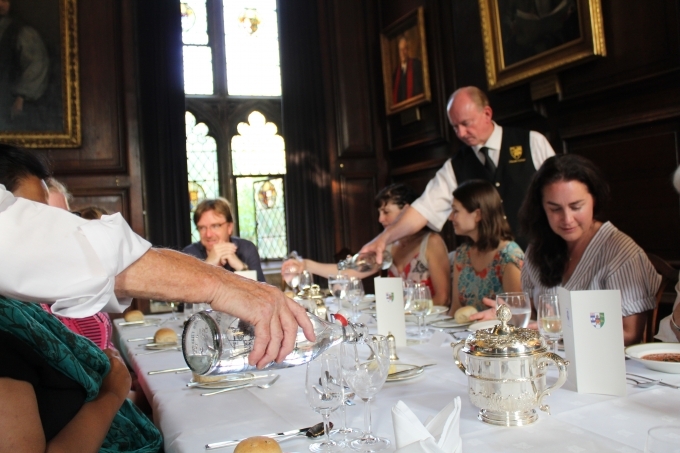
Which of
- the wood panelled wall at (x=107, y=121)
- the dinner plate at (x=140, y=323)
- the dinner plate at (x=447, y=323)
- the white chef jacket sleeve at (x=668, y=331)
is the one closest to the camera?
the white chef jacket sleeve at (x=668, y=331)

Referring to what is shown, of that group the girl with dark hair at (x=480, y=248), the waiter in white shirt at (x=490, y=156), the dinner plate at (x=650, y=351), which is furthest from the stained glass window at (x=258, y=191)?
the dinner plate at (x=650, y=351)

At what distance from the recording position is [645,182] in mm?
3898

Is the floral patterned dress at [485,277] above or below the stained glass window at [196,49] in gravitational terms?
below

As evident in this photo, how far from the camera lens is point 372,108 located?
22.3 feet

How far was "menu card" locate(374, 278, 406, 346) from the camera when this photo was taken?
7.04ft

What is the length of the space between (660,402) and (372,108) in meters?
5.72

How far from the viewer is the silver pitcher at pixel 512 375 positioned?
1.23m

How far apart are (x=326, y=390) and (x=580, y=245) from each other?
62.5 inches

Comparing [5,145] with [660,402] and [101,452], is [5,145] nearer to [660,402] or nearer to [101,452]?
[101,452]

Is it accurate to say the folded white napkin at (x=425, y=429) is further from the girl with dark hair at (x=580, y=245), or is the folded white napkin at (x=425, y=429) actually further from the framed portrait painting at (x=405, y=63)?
the framed portrait painting at (x=405, y=63)

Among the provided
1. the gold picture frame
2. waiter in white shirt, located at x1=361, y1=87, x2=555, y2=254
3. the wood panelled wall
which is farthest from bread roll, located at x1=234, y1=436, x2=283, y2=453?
the wood panelled wall

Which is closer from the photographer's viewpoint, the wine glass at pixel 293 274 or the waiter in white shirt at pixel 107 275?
the waiter in white shirt at pixel 107 275

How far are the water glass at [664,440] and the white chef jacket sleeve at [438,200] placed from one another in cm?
324

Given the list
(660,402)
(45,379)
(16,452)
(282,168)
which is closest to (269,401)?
(45,379)
